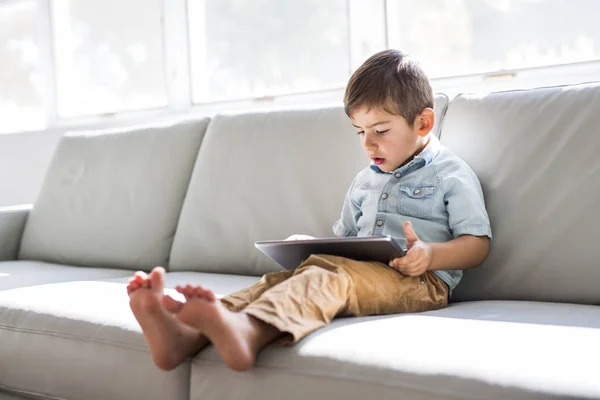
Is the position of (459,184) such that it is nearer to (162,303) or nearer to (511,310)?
(511,310)

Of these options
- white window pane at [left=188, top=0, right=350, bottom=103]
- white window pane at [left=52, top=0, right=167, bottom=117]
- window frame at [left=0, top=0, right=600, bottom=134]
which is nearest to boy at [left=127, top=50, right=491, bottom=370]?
window frame at [left=0, top=0, right=600, bottom=134]

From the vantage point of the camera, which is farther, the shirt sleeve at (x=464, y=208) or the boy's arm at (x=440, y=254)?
the shirt sleeve at (x=464, y=208)

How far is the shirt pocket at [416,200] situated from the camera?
159 cm

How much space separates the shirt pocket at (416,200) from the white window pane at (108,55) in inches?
80.2

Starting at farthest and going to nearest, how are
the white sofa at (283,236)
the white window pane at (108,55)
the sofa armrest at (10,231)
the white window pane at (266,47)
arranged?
the white window pane at (108,55) → the white window pane at (266,47) → the sofa armrest at (10,231) → the white sofa at (283,236)

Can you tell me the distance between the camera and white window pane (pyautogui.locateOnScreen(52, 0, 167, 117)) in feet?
11.3

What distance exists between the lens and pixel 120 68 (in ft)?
11.8

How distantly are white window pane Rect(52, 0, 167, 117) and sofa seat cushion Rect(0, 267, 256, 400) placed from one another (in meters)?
1.84

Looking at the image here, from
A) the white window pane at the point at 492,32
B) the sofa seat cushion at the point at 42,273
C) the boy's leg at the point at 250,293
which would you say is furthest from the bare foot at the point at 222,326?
the white window pane at the point at 492,32

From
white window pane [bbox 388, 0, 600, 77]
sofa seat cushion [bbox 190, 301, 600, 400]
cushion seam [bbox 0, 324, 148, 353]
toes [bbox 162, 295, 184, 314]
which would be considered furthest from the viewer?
white window pane [bbox 388, 0, 600, 77]

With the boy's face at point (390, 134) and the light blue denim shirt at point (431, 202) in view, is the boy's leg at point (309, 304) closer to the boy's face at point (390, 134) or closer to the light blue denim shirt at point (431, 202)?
the light blue denim shirt at point (431, 202)

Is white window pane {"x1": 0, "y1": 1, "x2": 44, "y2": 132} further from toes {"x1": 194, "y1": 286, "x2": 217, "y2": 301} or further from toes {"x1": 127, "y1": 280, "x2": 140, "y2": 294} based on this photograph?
toes {"x1": 194, "y1": 286, "x2": 217, "y2": 301}

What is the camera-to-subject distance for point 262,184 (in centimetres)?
212

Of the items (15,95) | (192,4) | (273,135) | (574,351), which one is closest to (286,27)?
(192,4)
